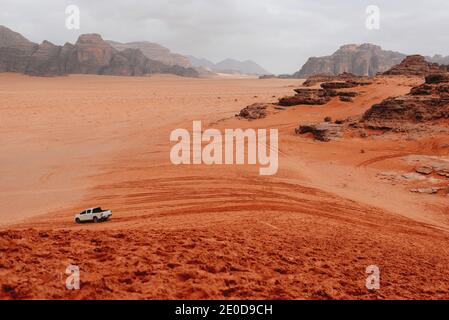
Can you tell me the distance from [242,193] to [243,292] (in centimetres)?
769

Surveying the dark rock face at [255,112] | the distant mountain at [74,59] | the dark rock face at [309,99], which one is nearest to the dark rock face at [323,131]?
the dark rock face at [255,112]

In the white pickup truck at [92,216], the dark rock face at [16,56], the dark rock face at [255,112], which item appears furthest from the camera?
the dark rock face at [16,56]

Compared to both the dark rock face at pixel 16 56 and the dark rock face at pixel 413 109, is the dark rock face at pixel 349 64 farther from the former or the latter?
the dark rock face at pixel 413 109

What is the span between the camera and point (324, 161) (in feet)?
58.0

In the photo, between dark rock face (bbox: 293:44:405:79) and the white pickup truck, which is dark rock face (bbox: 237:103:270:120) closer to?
the white pickup truck

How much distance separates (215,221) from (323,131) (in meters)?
12.8

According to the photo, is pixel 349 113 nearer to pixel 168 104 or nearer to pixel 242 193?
pixel 242 193

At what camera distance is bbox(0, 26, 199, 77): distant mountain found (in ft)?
355

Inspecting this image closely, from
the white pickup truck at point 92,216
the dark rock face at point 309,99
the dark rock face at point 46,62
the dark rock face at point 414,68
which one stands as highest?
the dark rock face at point 46,62

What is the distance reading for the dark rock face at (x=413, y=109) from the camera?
67.3 feet

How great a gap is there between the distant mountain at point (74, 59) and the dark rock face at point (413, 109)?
9994 cm

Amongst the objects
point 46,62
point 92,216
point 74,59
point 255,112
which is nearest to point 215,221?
point 92,216
